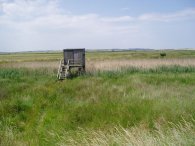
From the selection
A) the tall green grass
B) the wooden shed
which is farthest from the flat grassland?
the wooden shed

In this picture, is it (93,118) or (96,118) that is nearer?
(96,118)

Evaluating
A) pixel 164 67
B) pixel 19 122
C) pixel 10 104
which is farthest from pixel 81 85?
pixel 164 67

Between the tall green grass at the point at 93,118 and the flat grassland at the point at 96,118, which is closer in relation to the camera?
the flat grassland at the point at 96,118

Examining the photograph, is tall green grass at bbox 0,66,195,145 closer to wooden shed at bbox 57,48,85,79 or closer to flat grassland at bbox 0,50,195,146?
flat grassland at bbox 0,50,195,146

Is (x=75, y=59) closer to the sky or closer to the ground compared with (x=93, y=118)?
closer to the sky

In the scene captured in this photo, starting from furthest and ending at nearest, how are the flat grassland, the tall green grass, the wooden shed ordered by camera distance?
the wooden shed, the tall green grass, the flat grassland

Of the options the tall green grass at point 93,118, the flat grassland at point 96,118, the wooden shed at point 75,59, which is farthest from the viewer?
the wooden shed at point 75,59

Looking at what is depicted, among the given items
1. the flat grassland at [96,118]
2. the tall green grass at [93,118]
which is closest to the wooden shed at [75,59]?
the flat grassland at [96,118]

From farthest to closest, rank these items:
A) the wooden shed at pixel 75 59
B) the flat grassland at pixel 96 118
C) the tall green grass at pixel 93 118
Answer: the wooden shed at pixel 75 59 → the tall green grass at pixel 93 118 → the flat grassland at pixel 96 118

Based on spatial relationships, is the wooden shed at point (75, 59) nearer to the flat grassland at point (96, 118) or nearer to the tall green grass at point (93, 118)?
the flat grassland at point (96, 118)

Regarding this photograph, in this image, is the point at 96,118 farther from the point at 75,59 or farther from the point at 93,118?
the point at 75,59


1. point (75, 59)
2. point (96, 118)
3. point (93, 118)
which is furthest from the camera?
point (75, 59)

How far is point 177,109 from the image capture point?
8727 millimetres

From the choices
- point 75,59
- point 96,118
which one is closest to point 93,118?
point 96,118
